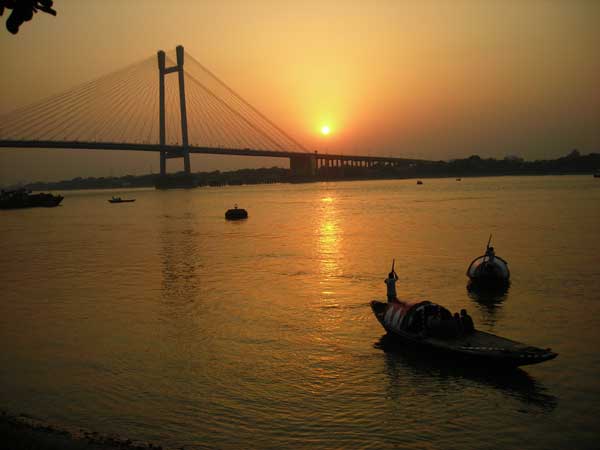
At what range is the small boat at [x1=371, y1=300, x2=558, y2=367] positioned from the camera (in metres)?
9.59

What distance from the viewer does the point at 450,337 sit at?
10594mm

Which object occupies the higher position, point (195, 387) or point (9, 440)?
point (9, 440)

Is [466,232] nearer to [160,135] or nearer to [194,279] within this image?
[194,279]

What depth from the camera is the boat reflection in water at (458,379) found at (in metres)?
9.23

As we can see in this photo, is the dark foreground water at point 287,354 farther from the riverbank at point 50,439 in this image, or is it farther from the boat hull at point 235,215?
the boat hull at point 235,215

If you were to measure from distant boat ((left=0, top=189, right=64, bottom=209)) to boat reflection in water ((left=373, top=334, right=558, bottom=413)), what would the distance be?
286 feet

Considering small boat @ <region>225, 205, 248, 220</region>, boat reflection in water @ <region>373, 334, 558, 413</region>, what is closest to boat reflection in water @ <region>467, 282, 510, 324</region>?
boat reflection in water @ <region>373, 334, 558, 413</region>

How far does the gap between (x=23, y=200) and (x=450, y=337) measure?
89.0 meters

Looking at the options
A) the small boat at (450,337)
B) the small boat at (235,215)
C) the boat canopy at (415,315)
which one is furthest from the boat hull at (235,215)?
the boat canopy at (415,315)

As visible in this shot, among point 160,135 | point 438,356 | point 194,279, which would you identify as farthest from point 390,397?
point 160,135

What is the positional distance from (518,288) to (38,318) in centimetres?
1486

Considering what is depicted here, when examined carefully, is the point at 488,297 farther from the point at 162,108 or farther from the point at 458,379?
the point at 162,108

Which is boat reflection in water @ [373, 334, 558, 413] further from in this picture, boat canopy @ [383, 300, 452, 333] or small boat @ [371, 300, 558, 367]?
boat canopy @ [383, 300, 452, 333]

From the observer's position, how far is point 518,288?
18.4 m
